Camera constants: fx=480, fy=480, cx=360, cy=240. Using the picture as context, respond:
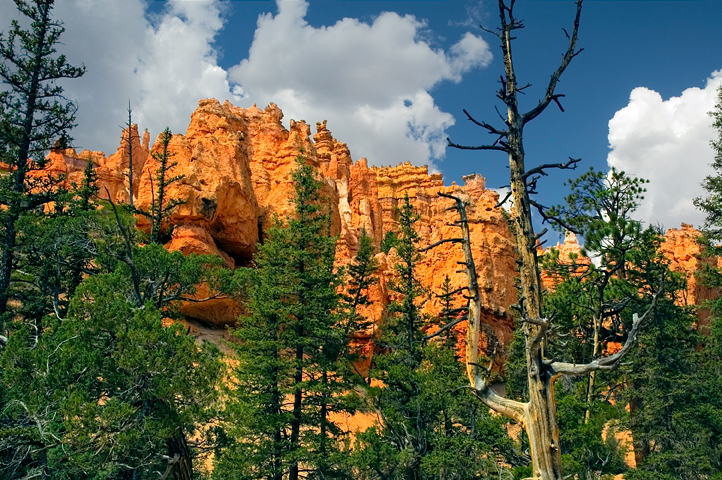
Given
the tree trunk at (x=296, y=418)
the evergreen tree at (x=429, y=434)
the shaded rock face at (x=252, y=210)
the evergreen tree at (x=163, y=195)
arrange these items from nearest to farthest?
the evergreen tree at (x=429, y=434)
the tree trunk at (x=296, y=418)
the evergreen tree at (x=163, y=195)
the shaded rock face at (x=252, y=210)

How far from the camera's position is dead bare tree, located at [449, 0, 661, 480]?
433 cm

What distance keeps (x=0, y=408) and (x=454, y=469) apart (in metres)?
10.1

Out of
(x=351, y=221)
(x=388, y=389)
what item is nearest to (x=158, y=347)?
(x=388, y=389)

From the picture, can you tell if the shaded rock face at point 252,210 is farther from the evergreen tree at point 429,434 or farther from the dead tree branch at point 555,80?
the dead tree branch at point 555,80

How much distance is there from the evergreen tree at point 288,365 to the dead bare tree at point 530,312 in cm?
867

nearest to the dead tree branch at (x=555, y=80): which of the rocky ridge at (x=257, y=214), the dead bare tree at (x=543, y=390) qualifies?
the dead bare tree at (x=543, y=390)

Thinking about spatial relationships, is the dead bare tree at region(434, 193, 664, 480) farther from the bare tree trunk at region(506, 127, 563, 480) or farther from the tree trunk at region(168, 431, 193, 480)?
the tree trunk at region(168, 431, 193, 480)

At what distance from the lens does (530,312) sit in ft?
15.1

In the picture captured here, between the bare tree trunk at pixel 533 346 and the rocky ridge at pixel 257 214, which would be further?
the rocky ridge at pixel 257 214

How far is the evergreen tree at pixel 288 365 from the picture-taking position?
13469mm

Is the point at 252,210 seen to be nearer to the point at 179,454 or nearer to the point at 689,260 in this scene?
the point at 179,454

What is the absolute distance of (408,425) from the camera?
A: 14.5m

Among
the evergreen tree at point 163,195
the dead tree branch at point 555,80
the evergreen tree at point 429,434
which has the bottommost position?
the evergreen tree at point 429,434

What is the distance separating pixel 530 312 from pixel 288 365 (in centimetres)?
1105
